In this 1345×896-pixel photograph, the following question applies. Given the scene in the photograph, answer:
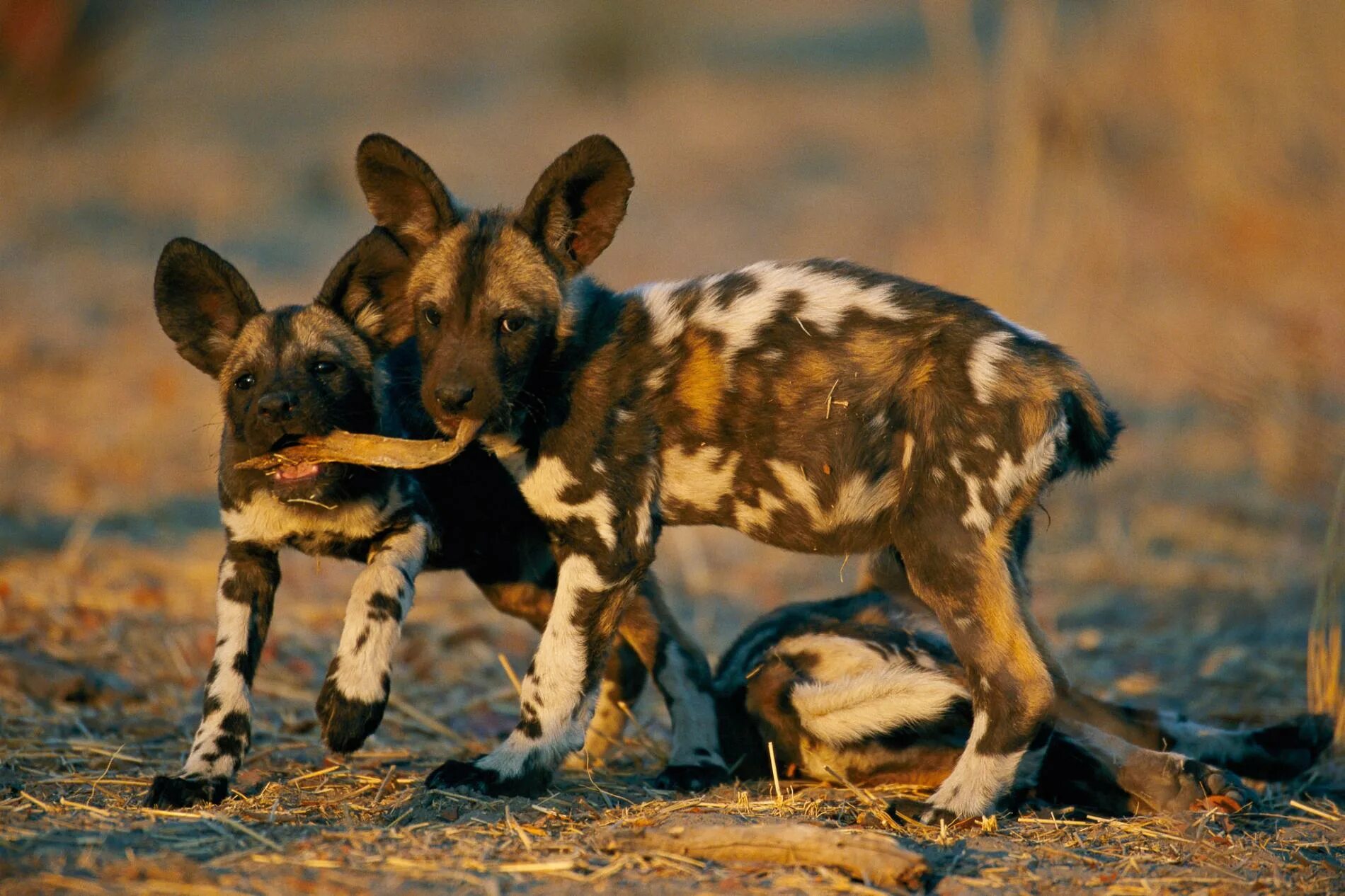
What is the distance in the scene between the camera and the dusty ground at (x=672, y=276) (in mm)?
3865

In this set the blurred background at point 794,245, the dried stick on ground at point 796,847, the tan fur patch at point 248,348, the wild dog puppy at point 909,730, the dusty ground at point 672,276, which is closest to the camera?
the dried stick on ground at point 796,847

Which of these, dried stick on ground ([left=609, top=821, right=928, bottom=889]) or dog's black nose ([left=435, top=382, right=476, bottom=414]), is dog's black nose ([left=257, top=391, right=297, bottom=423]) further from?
dried stick on ground ([left=609, top=821, right=928, bottom=889])

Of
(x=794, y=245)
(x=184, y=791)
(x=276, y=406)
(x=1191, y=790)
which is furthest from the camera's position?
(x=794, y=245)

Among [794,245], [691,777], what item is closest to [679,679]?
[691,777]

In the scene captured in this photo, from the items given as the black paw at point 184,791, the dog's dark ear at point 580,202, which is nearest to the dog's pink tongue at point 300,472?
the black paw at point 184,791

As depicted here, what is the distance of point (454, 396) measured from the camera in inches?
162

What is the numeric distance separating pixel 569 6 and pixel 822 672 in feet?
61.3

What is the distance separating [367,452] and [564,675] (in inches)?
33.5

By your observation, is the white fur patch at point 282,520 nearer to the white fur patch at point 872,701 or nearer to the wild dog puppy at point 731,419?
the wild dog puppy at point 731,419

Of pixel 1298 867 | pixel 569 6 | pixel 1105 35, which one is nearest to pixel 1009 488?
pixel 1298 867

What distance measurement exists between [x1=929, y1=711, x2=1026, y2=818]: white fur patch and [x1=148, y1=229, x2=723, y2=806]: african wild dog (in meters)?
0.82

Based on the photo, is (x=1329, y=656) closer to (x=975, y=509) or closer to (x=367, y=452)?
(x=975, y=509)

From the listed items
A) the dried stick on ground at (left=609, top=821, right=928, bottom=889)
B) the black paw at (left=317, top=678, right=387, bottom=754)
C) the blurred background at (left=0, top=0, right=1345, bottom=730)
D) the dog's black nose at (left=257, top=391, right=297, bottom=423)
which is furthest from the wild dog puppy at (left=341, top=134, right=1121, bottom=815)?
the blurred background at (left=0, top=0, right=1345, bottom=730)

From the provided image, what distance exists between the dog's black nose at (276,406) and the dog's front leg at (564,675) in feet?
2.96
